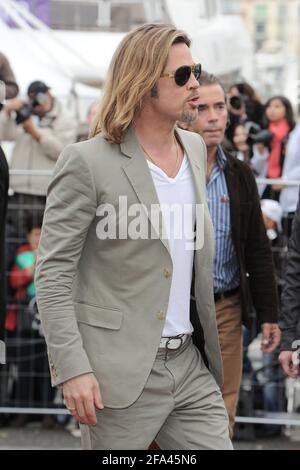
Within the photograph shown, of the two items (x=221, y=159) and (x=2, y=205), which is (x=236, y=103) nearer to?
(x=221, y=159)

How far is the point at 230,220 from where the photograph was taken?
5406 mm

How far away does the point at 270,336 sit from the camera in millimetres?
5281

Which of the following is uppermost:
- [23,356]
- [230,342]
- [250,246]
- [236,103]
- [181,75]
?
[181,75]

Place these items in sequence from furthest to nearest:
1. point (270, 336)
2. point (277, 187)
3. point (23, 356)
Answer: point (23, 356) → point (277, 187) → point (270, 336)

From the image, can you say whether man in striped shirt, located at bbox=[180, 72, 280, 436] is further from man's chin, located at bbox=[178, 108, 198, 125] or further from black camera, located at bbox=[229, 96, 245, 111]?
black camera, located at bbox=[229, 96, 245, 111]

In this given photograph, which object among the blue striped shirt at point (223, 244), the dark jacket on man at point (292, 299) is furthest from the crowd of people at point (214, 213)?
the dark jacket on man at point (292, 299)

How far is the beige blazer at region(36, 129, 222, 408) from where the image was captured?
3.97 m

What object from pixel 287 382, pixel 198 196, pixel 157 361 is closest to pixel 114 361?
pixel 157 361

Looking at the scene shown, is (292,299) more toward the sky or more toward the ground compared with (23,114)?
A: more toward the ground

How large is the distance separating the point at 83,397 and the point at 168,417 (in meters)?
0.43

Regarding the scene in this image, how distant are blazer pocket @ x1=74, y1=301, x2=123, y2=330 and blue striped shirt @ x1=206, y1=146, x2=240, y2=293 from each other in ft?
4.78

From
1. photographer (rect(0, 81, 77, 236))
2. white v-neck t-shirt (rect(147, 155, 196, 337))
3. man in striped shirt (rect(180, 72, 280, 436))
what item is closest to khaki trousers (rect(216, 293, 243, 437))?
man in striped shirt (rect(180, 72, 280, 436))

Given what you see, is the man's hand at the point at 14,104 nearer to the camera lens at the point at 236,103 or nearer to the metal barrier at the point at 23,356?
the metal barrier at the point at 23,356

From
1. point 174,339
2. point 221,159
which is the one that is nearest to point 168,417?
point 174,339
